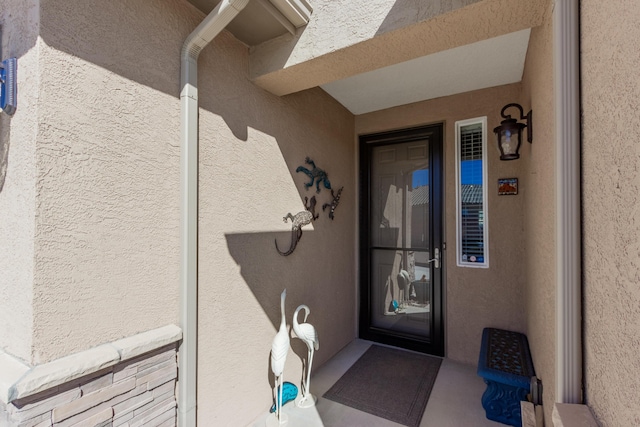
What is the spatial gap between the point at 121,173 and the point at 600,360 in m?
2.30

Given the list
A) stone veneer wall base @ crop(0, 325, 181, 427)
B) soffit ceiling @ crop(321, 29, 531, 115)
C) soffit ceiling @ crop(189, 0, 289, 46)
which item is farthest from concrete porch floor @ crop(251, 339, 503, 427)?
soffit ceiling @ crop(321, 29, 531, 115)

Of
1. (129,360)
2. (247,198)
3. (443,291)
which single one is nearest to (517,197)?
(443,291)

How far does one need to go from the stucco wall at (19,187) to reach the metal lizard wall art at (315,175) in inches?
80.6

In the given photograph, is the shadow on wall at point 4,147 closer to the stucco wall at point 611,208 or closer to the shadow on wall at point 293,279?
the shadow on wall at point 293,279

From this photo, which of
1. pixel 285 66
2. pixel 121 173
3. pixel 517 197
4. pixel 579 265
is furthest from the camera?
pixel 517 197

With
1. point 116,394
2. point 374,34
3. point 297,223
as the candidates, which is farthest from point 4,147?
point 374,34

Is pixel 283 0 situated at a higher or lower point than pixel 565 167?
higher

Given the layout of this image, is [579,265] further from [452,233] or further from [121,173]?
[452,233]

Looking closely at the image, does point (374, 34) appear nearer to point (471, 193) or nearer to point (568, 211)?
point (568, 211)

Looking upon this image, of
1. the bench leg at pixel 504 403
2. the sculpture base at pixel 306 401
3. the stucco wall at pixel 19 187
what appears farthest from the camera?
the sculpture base at pixel 306 401

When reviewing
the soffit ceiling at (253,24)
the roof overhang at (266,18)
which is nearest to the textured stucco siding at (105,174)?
the soffit ceiling at (253,24)

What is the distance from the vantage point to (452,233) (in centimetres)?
366

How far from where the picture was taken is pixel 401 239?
4.07 meters

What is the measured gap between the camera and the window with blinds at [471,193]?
3498 millimetres
